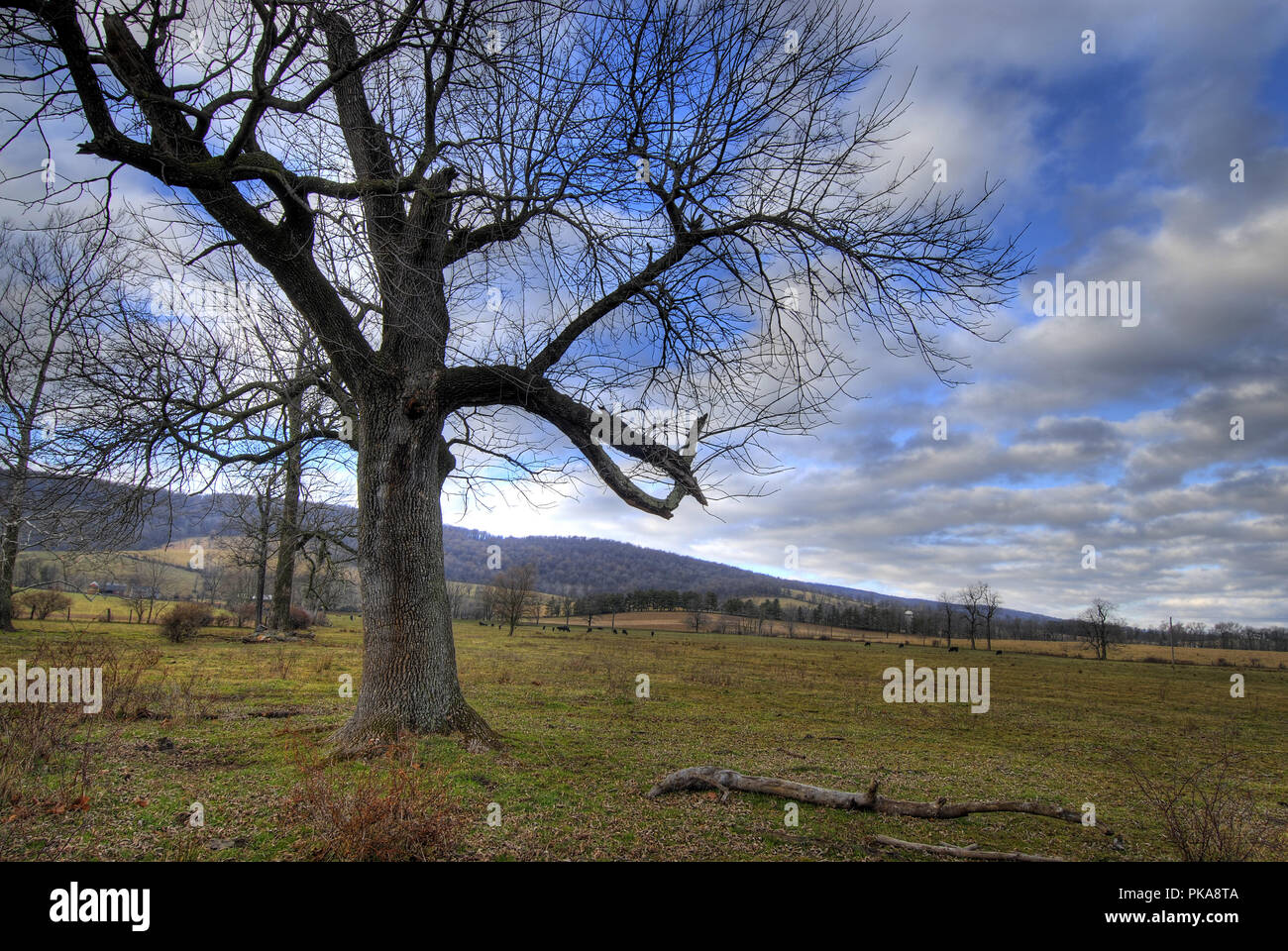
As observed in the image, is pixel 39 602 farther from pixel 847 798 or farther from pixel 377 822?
pixel 847 798

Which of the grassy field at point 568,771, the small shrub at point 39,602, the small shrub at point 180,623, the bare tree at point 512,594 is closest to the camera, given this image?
the grassy field at point 568,771

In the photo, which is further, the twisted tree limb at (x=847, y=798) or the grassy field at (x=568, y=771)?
the twisted tree limb at (x=847, y=798)

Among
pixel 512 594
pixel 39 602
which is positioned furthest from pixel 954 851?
pixel 512 594

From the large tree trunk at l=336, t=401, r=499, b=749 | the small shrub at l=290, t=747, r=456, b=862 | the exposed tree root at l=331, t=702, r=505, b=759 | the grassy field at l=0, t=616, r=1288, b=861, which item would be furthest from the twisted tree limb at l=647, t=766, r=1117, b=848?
the large tree trunk at l=336, t=401, r=499, b=749

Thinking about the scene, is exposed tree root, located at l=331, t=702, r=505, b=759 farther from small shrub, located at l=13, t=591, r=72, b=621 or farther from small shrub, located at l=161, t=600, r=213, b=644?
small shrub, located at l=13, t=591, r=72, b=621

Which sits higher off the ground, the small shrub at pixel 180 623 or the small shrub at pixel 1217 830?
the small shrub at pixel 1217 830

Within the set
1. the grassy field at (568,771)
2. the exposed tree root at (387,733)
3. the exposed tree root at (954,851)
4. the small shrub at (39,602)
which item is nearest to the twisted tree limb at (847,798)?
the grassy field at (568,771)

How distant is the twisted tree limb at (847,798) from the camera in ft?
20.0

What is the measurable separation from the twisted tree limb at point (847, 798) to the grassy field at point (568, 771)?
5.8 inches

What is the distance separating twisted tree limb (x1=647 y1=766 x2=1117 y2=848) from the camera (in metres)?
6.10

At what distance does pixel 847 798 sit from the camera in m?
6.38

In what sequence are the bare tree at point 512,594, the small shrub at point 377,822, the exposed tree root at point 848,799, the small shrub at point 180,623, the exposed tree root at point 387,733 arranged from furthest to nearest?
the bare tree at point 512,594
the small shrub at point 180,623
the exposed tree root at point 387,733
the exposed tree root at point 848,799
the small shrub at point 377,822

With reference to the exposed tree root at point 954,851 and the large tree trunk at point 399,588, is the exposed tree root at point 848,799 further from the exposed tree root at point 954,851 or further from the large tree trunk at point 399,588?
the large tree trunk at point 399,588
